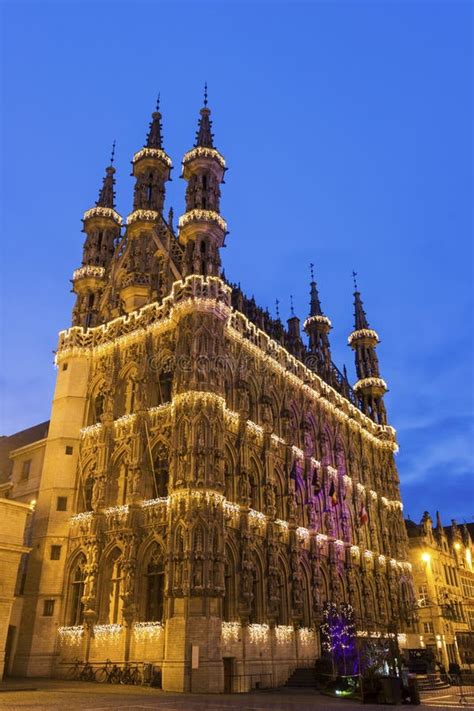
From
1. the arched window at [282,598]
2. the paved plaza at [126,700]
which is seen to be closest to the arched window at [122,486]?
the paved plaza at [126,700]

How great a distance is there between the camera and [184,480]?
110 feet

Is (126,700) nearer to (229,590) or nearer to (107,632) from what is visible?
(107,632)

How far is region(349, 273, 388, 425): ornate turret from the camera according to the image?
68.2 m

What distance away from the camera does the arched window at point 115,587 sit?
34719mm

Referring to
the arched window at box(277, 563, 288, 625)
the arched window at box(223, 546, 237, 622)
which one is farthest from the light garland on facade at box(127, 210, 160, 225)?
the arched window at box(277, 563, 288, 625)

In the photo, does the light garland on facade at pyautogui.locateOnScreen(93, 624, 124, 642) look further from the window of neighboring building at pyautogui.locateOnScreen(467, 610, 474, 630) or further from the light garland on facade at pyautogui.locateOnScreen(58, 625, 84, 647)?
the window of neighboring building at pyautogui.locateOnScreen(467, 610, 474, 630)

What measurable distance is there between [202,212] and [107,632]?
27.4 meters

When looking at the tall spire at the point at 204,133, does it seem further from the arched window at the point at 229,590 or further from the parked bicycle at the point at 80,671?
the parked bicycle at the point at 80,671

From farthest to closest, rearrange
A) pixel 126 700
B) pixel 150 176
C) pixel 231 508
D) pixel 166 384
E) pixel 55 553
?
pixel 150 176
pixel 166 384
pixel 55 553
pixel 231 508
pixel 126 700

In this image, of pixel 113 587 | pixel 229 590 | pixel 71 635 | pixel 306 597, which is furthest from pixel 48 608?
pixel 306 597

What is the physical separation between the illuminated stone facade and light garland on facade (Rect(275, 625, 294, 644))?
100ft

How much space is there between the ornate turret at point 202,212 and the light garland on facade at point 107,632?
2199 cm

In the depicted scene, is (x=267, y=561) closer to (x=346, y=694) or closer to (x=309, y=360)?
(x=346, y=694)

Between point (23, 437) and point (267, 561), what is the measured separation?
31252mm
